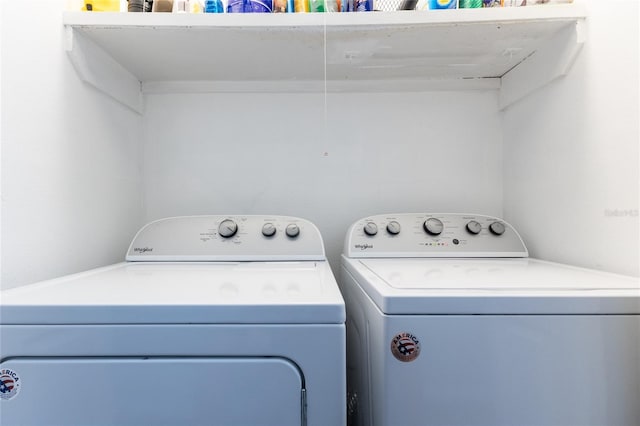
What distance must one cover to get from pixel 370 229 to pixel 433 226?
21 cm

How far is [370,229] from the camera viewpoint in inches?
47.6

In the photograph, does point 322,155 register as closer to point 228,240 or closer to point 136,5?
point 228,240

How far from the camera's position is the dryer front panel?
56 cm

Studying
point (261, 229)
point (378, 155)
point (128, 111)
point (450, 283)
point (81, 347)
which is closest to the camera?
A: point (81, 347)

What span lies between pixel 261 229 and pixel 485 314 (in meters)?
0.76

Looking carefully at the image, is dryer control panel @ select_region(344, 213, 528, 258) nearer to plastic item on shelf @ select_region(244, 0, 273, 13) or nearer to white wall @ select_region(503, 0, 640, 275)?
white wall @ select_region(503, 0, 640, 275)

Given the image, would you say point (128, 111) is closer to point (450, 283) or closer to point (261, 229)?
point (261, 229)

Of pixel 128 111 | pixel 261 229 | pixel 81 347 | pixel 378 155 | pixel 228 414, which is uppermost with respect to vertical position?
pixel 128 111

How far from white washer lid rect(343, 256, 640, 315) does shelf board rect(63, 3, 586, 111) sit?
69cm

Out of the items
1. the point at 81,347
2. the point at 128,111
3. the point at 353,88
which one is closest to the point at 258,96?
the point at 353,88

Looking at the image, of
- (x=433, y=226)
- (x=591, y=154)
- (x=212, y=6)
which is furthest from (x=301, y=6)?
(x=591, y=154)

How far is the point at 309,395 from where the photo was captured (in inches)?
22.2

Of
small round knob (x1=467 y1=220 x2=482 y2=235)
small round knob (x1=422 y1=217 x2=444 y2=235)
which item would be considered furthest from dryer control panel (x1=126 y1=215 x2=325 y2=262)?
small round knob (x1=467 y1=220 x2=482 y2=235)

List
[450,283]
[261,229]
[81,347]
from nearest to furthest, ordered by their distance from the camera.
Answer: [81,347], [450,283], [261,229]
